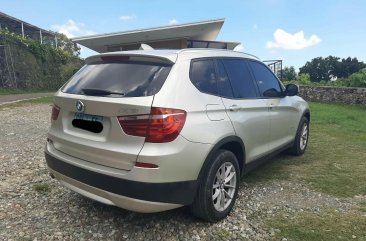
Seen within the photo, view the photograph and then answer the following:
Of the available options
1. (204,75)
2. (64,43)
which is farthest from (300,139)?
(64,43)

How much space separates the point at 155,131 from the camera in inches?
110

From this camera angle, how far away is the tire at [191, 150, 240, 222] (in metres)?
3.23

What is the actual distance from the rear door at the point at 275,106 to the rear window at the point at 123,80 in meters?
1.88

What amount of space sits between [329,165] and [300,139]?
2.25 ft

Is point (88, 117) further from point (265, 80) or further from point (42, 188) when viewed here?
point (265, 80)

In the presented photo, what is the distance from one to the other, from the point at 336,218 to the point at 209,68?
7.10ft

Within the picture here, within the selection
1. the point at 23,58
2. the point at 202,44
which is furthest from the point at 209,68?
the point at 23,58

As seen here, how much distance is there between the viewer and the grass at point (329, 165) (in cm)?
471

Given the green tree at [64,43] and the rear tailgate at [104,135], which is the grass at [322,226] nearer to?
the rear tailgate at [104,135]

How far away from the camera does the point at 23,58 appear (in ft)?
71.3

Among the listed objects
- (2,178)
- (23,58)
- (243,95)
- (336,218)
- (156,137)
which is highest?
(23,58)

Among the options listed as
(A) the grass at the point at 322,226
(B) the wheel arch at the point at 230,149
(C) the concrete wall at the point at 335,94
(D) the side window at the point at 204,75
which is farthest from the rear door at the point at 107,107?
(C) the concrete wall at the point at 335,94

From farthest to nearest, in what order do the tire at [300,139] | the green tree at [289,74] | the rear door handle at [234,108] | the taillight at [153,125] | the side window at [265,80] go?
the green tree at [289,74], the tire at [300,139], the side window at [265,80], the rear door handle at [234,108], the taillight at [153,125]

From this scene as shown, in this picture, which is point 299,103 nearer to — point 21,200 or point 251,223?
point 251,223
